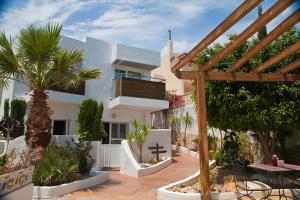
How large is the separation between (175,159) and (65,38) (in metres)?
9.93

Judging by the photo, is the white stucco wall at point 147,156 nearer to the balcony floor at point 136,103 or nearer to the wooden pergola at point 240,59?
the balcony floor at point 136,103

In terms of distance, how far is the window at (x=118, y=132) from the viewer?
1873 centimetres

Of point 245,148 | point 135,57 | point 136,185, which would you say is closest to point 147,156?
point 136,185

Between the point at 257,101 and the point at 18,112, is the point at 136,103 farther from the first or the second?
the point at 257,101

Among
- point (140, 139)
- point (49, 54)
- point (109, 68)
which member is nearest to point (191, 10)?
point (49, 54)

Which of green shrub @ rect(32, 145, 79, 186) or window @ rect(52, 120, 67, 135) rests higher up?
window @ rect(52, 120, 67, 135)

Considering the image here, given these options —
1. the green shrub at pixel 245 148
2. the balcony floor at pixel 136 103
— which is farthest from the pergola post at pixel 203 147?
the balcony floor at pixel 136 103

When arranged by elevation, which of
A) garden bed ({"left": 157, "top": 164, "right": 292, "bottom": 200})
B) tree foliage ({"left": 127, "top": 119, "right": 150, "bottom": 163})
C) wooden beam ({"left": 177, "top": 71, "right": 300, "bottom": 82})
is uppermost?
wooden beam ({"left": 177, "top": 71, "right": 300, "bottom": 82})

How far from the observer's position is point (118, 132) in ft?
62.5

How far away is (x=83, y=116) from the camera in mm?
14258

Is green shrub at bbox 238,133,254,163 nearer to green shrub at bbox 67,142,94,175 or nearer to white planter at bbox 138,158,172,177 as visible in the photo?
white planter at bbox 138,158,172,177

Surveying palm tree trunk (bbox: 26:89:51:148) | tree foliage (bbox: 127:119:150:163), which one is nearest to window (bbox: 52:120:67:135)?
tree foliage (bbox: 127:119:150:163)

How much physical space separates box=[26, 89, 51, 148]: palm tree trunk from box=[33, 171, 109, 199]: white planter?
2.10m

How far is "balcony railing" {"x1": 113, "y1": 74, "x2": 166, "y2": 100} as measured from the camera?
57.8 ft
